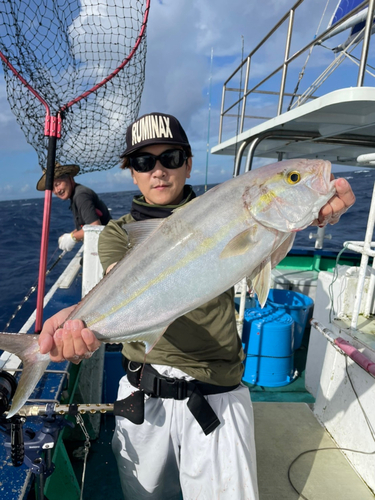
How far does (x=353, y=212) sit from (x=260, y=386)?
23721 millimetres

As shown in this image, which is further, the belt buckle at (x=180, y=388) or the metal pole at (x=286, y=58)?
the metal pole at (x=286, y=58)

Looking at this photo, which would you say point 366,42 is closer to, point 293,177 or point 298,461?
point 293,177

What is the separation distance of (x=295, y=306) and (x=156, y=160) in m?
4.40

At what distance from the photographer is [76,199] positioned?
5918mm

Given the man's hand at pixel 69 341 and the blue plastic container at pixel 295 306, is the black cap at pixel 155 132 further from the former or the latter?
the blue plastic container at pixel 295 306

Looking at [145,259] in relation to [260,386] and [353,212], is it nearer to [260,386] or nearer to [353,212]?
[260,386]

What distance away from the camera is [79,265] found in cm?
685

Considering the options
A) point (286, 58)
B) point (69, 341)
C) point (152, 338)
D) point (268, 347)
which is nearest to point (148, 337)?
point (152, 338)

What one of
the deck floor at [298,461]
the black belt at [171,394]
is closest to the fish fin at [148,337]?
the black belt at [171,394]

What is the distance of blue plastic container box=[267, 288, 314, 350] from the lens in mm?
5729

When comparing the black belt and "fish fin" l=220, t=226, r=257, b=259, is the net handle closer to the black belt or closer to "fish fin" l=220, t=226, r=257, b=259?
the black belt

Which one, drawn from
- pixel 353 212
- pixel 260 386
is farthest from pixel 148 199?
pixel 353 212

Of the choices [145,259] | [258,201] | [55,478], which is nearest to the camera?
[258,201]

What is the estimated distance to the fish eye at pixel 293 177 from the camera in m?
1.78
